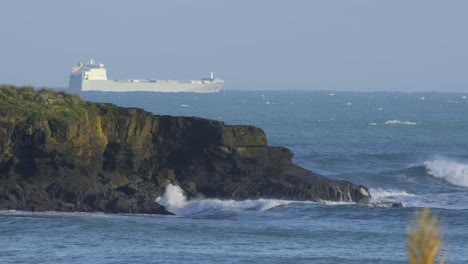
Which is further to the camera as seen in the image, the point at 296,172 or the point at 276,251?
the point at 296,172

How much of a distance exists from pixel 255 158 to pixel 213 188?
5.03 ft

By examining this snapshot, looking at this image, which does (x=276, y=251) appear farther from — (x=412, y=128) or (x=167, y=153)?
(x=412, y=128)

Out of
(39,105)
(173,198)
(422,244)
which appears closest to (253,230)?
(173,198)

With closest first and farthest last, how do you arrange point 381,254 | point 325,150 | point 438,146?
point 381,254 < point 325,150 < point 438,146

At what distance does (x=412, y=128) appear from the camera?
77.2m

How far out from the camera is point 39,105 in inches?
1139

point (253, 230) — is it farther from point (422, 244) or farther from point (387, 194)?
point (422, 244)

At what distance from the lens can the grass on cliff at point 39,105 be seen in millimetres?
27828

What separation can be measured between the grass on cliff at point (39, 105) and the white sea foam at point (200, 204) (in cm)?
312

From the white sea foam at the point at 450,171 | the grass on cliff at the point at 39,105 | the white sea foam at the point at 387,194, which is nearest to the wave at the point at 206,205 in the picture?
the grass on cliff at the point at 39,105

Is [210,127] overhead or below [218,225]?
overhead

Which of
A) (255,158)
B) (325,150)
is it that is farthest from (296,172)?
(325,150)

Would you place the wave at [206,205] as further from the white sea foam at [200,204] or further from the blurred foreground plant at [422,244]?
the blurred foreground plant at [422,244]

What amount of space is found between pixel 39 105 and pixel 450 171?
1870 centimetres
